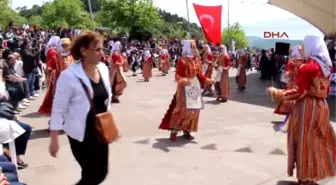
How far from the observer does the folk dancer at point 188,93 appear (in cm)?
759

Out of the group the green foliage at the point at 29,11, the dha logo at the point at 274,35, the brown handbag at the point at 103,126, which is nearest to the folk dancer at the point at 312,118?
the brown handbag at the point at 103,126

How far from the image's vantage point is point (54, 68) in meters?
8.45

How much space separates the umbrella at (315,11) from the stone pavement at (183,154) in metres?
11.1

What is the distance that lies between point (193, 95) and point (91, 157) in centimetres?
385

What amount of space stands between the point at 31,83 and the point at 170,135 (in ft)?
21.6

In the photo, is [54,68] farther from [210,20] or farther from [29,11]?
[29,11]

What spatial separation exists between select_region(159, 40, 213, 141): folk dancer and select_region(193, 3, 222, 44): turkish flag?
7.63m

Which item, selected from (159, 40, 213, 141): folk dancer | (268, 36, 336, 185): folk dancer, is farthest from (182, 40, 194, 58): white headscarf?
(268, 36, 336, 185): folk dancer

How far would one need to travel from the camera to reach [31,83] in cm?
1334

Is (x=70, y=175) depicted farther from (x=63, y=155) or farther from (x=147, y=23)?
(x=147, y=23)

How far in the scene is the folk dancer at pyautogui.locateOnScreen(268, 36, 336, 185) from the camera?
5.21 metres

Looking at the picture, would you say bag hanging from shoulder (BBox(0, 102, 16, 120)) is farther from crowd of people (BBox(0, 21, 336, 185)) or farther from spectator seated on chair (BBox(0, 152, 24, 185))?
spectator seated on chair (BBox(0, 152, 24, 185))

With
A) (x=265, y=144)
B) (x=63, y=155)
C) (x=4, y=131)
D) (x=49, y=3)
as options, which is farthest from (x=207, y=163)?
(x=49, y=3)

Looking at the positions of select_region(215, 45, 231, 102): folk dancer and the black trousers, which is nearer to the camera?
the black trousers
